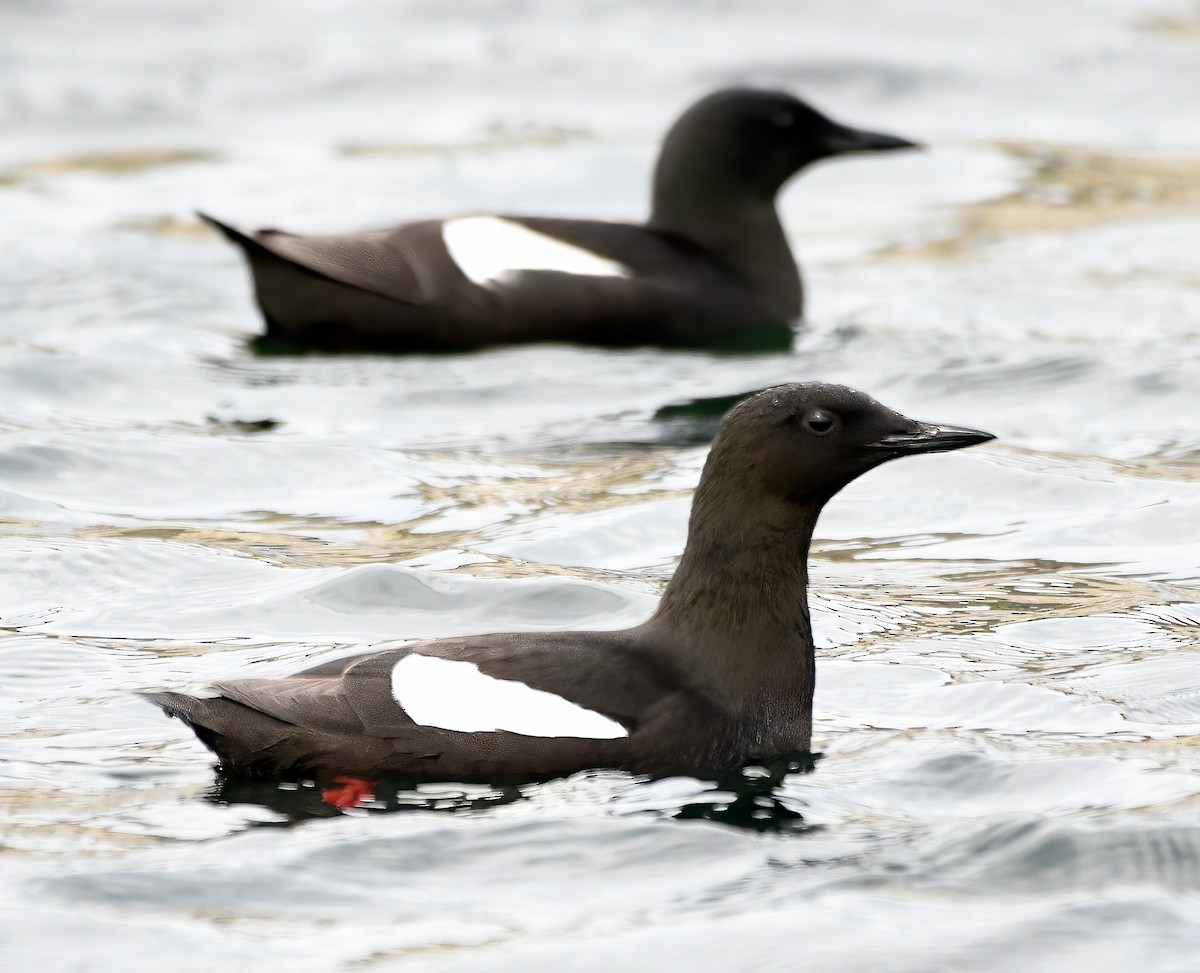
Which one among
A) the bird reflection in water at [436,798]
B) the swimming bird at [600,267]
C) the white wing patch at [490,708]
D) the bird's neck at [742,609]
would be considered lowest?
the bird reflection in water at [436,798]

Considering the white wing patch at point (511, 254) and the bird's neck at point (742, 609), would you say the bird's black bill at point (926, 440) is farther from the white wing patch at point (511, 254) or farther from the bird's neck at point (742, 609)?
the white wing patch at point (511, 254)

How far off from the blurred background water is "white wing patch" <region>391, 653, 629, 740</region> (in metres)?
0.13

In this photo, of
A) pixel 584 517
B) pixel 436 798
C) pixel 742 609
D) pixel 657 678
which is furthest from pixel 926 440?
pixel 584 517

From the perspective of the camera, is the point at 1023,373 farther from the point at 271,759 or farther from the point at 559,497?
the point at 271,759

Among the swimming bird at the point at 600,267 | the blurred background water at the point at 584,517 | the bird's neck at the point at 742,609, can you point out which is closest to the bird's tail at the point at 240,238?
the swimming bird at the point at 600,267

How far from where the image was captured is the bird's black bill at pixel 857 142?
10.4m

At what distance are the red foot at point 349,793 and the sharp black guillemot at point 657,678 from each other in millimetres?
27

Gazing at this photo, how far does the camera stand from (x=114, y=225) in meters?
12.4

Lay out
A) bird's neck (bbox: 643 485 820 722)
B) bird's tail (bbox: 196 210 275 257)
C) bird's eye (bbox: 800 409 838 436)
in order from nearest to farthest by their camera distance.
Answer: bird's neck (bbox: 643 485 820 722), bird's eye (bbox: 800 409 838 436), bird's tail (bbox: 196 210 275 257)

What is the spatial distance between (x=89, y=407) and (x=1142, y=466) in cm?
422

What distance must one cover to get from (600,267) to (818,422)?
176 inches

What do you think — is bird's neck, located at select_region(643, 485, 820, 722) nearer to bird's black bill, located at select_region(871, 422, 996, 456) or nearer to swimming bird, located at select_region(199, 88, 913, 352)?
bird's black bill, located at select_region(871, 422, 996, 456)

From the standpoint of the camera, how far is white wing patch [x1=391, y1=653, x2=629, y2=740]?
491 cm

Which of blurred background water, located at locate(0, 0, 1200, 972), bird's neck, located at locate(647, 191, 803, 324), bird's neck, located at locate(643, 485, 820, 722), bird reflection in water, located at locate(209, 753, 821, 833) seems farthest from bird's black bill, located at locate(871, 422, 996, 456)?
bird's neck, located at locate(647, 191, 803, 324)
